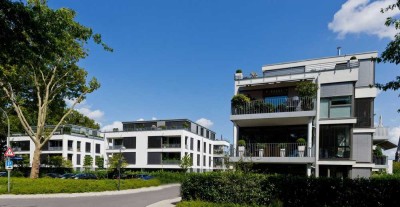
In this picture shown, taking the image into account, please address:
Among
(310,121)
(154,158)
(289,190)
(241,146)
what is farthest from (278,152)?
(154,158)

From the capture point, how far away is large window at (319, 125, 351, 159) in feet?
59.7

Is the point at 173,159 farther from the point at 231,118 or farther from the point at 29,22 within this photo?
the point at 29,22

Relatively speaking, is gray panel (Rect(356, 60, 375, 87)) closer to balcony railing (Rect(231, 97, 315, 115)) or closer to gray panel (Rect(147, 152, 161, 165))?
balcony railing (Rect(231, 97, 315, 115))

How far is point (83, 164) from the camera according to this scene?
55781 mm

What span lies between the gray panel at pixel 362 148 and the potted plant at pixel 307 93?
470 centimetres

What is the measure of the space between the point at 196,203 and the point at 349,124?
10.4 m

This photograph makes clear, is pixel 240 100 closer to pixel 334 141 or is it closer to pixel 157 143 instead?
pixel 334 141

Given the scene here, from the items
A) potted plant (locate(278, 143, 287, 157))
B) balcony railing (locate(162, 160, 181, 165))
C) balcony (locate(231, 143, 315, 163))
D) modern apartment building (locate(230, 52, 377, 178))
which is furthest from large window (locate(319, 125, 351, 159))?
balcony railing (locate(162, 160, 181, 165))

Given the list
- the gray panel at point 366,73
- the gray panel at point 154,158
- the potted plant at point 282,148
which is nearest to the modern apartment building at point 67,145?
the gray panel at point 154,158

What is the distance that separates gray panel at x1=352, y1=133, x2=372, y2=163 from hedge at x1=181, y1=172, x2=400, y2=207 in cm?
636

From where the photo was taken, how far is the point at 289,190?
13.3 meters

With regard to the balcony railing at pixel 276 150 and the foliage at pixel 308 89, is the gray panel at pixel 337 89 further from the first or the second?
the balcony railing at pixel 276 150

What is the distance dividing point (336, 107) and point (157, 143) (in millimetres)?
34866

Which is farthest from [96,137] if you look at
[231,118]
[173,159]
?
[231,118]
